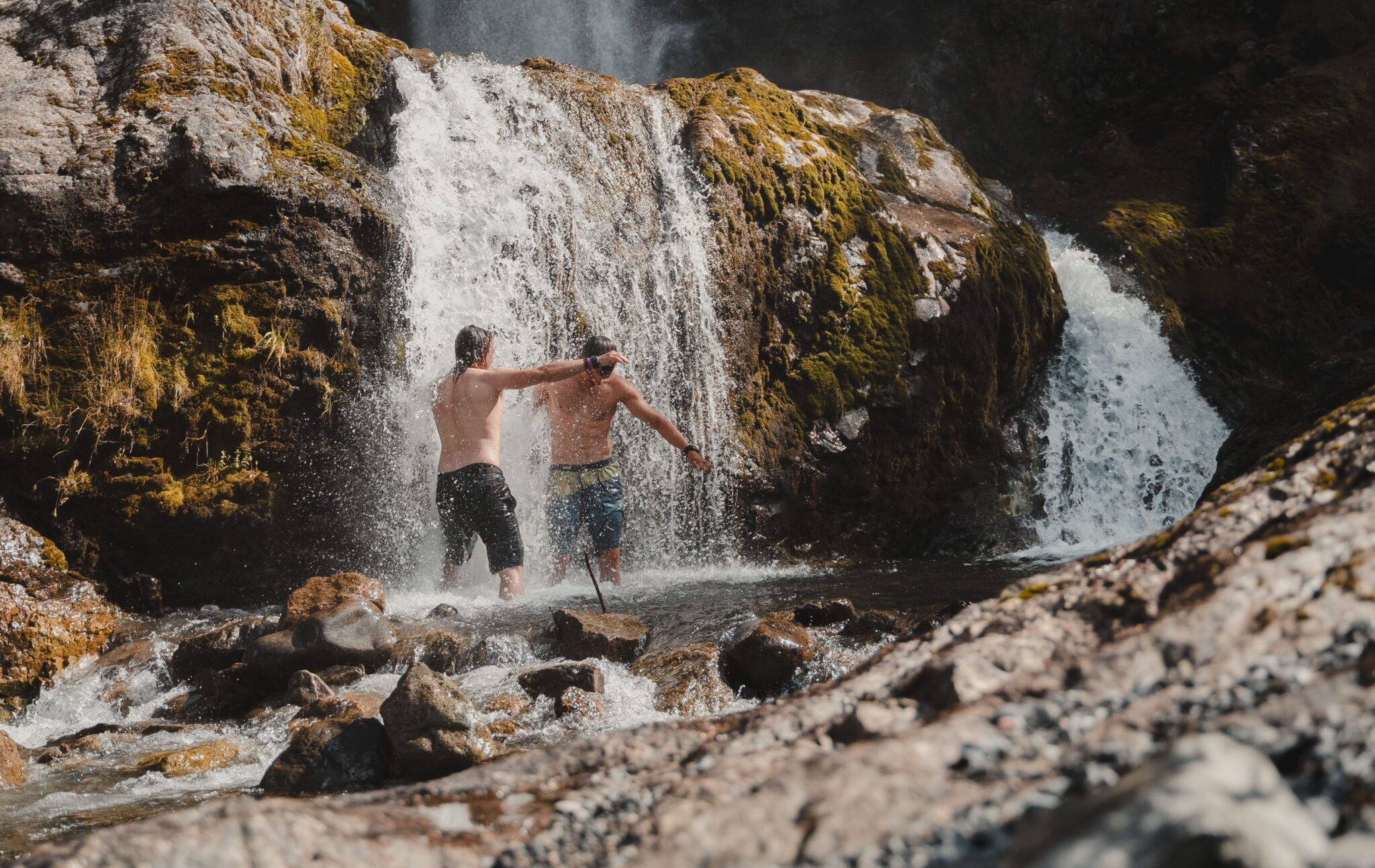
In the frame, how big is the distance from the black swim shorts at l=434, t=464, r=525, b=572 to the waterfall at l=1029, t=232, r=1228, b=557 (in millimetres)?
6719

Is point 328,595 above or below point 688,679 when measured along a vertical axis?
above

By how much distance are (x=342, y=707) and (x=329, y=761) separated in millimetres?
830

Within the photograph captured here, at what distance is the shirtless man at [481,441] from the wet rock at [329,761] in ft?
10.8

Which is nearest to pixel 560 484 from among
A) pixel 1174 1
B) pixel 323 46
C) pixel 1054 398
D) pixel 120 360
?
pixel 120 360

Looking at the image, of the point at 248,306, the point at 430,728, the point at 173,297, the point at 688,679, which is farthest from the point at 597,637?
the point at 173,297

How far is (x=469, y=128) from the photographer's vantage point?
1029 centimetres

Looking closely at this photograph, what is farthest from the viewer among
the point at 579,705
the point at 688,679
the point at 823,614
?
the point at 823,614

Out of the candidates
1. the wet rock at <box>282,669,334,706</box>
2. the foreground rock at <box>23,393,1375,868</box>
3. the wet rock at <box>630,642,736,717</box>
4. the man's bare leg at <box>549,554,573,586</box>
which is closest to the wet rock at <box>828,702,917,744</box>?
the foreground rock at <box>23,393,1375,868</box>

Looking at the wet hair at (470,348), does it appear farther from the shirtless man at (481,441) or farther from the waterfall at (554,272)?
the waterfall at (554,272)

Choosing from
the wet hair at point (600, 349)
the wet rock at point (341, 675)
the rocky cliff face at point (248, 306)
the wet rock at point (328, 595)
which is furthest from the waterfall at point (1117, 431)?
the wet rock at point (341, 675)

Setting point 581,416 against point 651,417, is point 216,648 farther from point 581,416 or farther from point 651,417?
point 651,417

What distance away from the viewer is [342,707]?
16.6 feet

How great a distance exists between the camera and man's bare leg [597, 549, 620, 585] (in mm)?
8172

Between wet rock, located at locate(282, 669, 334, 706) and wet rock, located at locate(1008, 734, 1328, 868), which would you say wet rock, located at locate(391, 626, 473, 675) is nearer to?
wet rock, located at locate(282, 669, 334, 706)
